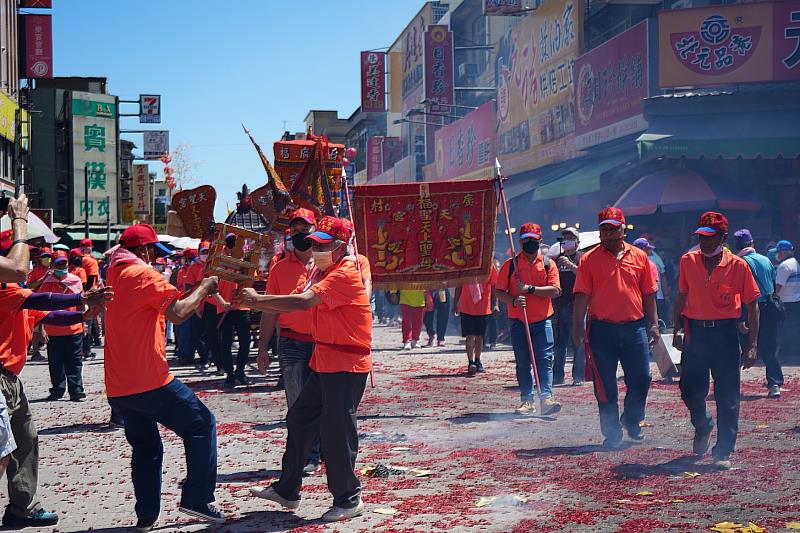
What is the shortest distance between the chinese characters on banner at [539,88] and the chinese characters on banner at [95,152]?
33460 mm

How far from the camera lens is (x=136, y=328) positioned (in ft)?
20.7

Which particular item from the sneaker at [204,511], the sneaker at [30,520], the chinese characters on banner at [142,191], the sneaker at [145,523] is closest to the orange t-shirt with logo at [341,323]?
the sneaker at [204,511]

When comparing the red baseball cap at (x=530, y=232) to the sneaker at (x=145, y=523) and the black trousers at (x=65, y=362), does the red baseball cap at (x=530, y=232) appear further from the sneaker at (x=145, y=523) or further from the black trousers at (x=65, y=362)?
the sneaker at (x=145, y=523)

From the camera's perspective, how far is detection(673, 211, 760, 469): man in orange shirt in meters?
8.34

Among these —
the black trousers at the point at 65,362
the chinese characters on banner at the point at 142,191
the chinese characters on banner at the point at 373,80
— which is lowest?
the black trousers at the point at 65,362

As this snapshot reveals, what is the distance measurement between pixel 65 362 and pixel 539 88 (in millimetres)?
20702

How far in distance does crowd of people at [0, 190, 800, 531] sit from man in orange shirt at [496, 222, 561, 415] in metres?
0.02

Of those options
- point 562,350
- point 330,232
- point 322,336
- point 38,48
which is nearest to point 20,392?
point 322,336

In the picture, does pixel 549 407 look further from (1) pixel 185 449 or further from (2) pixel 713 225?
(1) pixel 185 449

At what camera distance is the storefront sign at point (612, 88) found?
75.0 ft

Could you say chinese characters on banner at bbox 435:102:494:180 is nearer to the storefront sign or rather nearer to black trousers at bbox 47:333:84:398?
the storefront sign

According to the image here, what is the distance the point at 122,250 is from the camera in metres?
6.51

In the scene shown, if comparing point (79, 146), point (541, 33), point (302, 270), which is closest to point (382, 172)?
point (79, 146)

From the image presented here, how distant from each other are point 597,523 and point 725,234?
3116 mm
